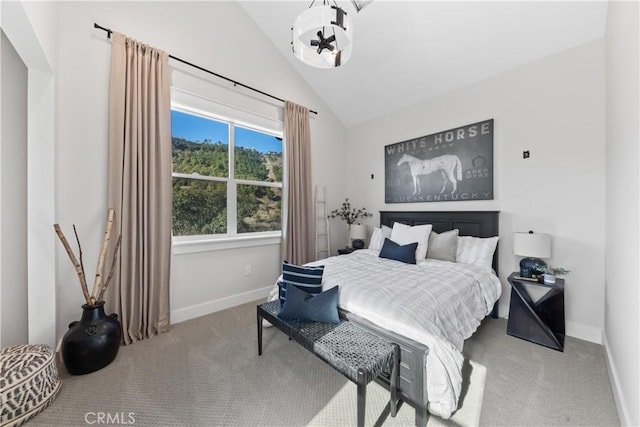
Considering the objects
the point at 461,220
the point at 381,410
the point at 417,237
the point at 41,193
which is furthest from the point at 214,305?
the point at 461,220

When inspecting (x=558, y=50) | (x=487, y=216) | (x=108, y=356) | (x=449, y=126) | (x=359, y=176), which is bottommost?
(x=108, y=356)

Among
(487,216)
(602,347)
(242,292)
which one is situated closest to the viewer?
(602,347)

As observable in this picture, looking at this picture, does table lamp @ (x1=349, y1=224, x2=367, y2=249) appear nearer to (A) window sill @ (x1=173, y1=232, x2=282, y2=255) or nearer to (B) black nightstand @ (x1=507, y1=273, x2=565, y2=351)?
(A) window sill @ (x1=173, y1=232, x2=282, y2=255)

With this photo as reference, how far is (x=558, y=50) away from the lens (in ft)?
8.07

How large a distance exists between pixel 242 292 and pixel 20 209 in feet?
6.96

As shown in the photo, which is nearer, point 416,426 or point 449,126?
point 416,426

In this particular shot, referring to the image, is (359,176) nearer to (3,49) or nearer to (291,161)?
(291,161)

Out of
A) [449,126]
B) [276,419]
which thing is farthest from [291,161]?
[276,419]

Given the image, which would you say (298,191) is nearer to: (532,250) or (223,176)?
(223,176)

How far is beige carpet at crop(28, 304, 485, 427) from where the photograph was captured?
146 centimetres

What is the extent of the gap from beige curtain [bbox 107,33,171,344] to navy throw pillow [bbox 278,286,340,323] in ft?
4.76

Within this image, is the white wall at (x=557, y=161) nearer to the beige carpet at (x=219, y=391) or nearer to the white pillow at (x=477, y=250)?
the white pillow at (x=477, y=250)

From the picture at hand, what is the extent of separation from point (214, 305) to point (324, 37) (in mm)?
2972

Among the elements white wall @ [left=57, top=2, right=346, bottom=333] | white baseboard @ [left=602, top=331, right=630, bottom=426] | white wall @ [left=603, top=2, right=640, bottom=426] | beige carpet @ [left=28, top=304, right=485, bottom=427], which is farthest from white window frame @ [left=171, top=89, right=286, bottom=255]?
white baseboard @ [left=602, top=331, right=630, bottom=426]
